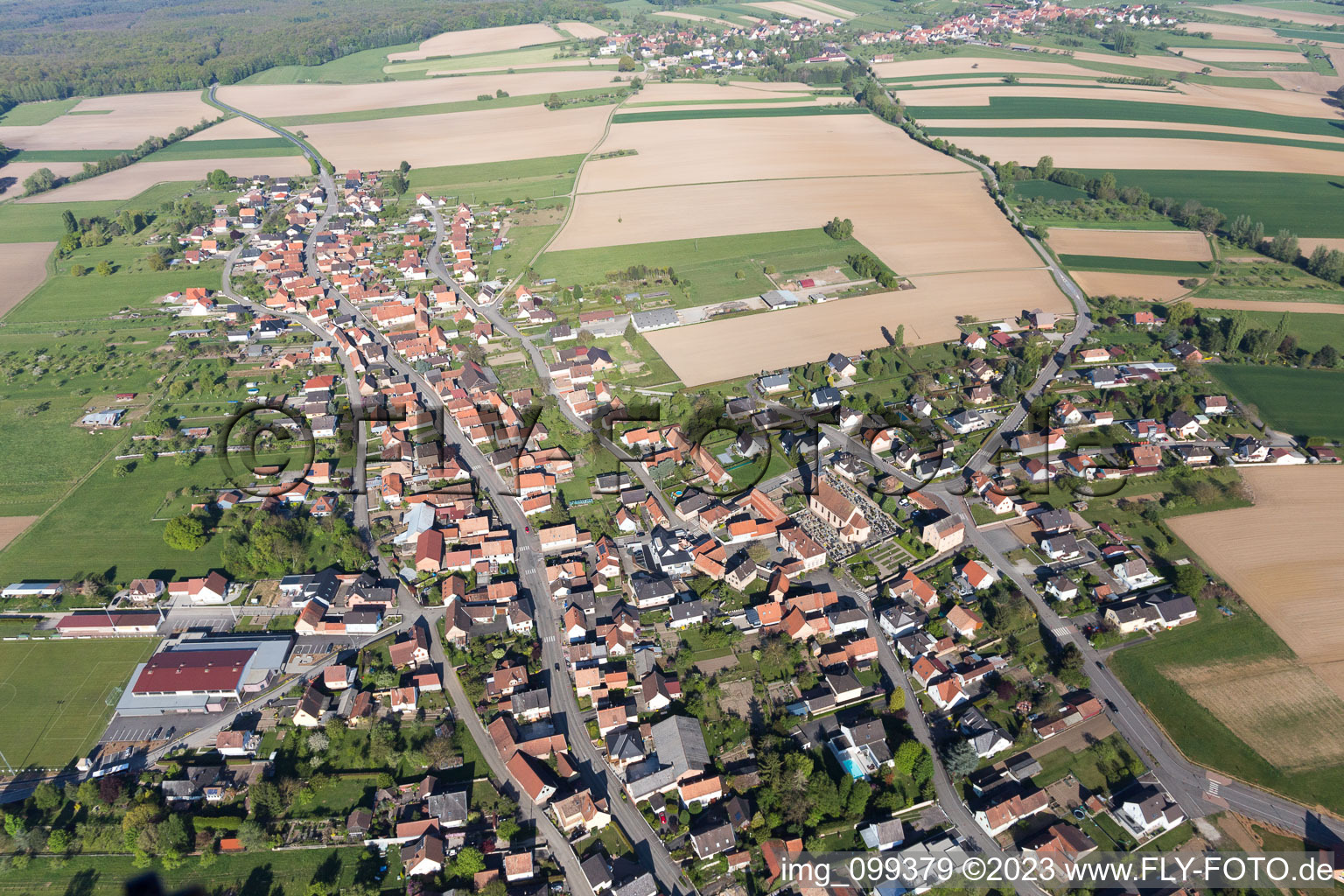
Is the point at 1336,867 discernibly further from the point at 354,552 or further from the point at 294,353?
the point at 294,353

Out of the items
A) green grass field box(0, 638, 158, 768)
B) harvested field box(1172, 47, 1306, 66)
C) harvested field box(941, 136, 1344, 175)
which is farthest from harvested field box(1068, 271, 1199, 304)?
harvested field box(1172, 47, 1306, 66)

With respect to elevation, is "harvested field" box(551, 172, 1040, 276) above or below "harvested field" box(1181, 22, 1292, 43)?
below

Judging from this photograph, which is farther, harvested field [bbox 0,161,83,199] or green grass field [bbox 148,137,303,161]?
green grass field [bbox 148,137,303,161]

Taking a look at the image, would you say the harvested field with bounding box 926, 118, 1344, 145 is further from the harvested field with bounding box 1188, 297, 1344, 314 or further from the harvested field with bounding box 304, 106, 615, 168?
the harvested field with bounding box 304, 106, 615, 168

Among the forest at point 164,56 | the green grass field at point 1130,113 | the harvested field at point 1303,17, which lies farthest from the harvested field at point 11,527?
the harvested field at point 1303,17

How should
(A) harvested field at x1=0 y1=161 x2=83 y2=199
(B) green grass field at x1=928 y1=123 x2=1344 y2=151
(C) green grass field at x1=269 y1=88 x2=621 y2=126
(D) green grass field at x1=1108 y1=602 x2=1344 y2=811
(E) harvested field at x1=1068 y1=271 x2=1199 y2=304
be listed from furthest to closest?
(C) green grass field at x1=269 y1=88 x2=621 y2=126, (B) green grass field at x1=928 y1=123 x2=1344 y2=151, (A) harvested field at x1=0 y1=161 x2=83 y2=199, (E) harvested field at x1=1068 y1=271 x2=1199 y2=304, (D) green grass field at x1=1108 y1=602 x2=1344 y2=811

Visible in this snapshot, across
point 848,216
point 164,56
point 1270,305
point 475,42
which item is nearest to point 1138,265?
point 1270,305

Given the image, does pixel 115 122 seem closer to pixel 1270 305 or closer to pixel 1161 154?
pixel 1161 154
